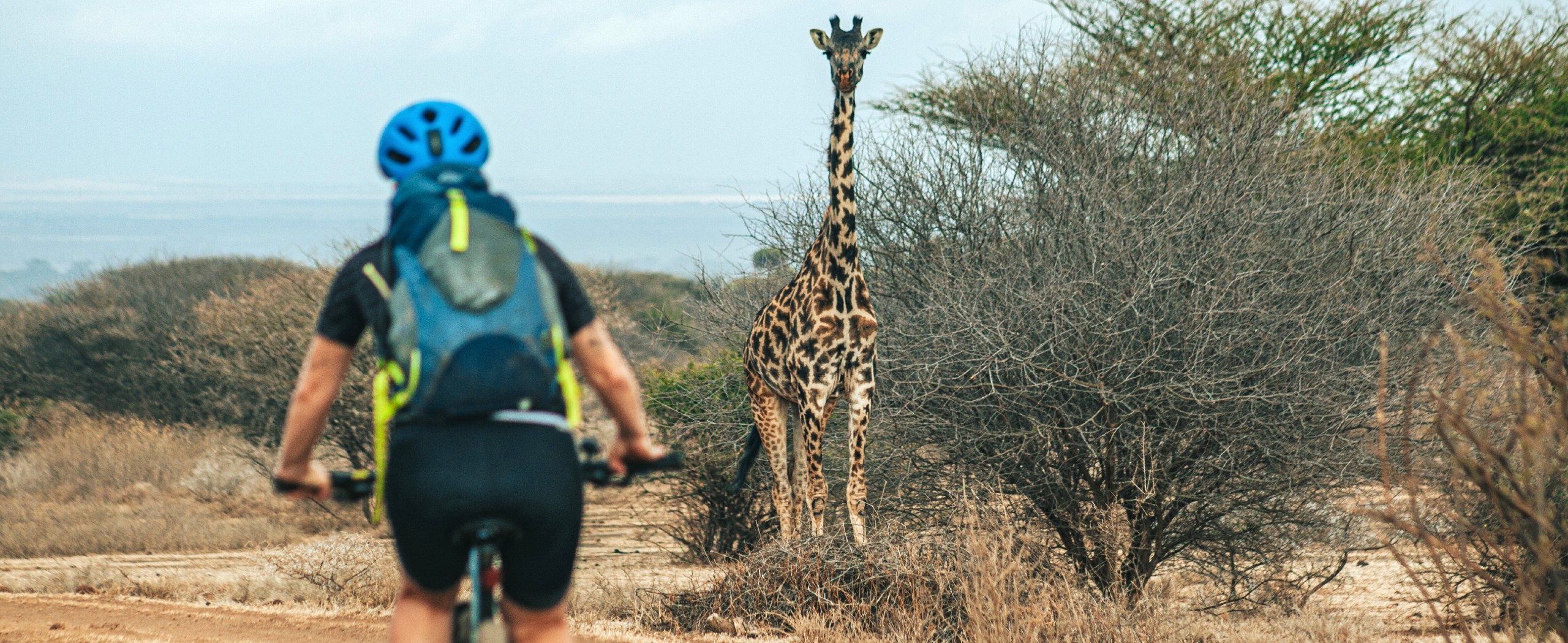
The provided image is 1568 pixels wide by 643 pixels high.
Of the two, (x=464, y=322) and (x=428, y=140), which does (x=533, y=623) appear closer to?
(x=464, y=322)

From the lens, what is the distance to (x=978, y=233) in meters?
8.70

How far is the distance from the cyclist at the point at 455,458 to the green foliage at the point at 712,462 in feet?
24.0

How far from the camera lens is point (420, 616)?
2494 mm

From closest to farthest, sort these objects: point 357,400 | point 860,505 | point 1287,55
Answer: point 860,505, point 357,400, point 1287,55

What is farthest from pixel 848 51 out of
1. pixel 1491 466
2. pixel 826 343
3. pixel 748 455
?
pixel 1491 466

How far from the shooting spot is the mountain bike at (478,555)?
7.77 ft

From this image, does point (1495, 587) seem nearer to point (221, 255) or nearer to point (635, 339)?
point (635, 339)

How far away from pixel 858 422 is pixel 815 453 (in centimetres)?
31

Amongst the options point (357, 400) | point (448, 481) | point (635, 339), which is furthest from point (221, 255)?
point (448, 481)

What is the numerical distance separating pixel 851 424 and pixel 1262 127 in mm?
3853

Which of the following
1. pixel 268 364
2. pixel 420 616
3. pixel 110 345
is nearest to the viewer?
pixel 420 616

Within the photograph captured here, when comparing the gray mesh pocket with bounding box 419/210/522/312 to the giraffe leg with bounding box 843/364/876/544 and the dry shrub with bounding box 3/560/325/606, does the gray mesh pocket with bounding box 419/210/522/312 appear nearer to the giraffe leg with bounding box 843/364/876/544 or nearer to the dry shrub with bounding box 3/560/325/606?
the giraffe leg with bounding box 843/364/876/544

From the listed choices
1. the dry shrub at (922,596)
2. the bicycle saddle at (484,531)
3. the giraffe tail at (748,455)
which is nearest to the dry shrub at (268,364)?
the giraffe tail at (748,455)

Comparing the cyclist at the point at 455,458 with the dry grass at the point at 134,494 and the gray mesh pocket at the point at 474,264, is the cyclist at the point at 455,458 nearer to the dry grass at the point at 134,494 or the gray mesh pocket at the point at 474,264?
the gray mesh pocket at the point at 474,264
